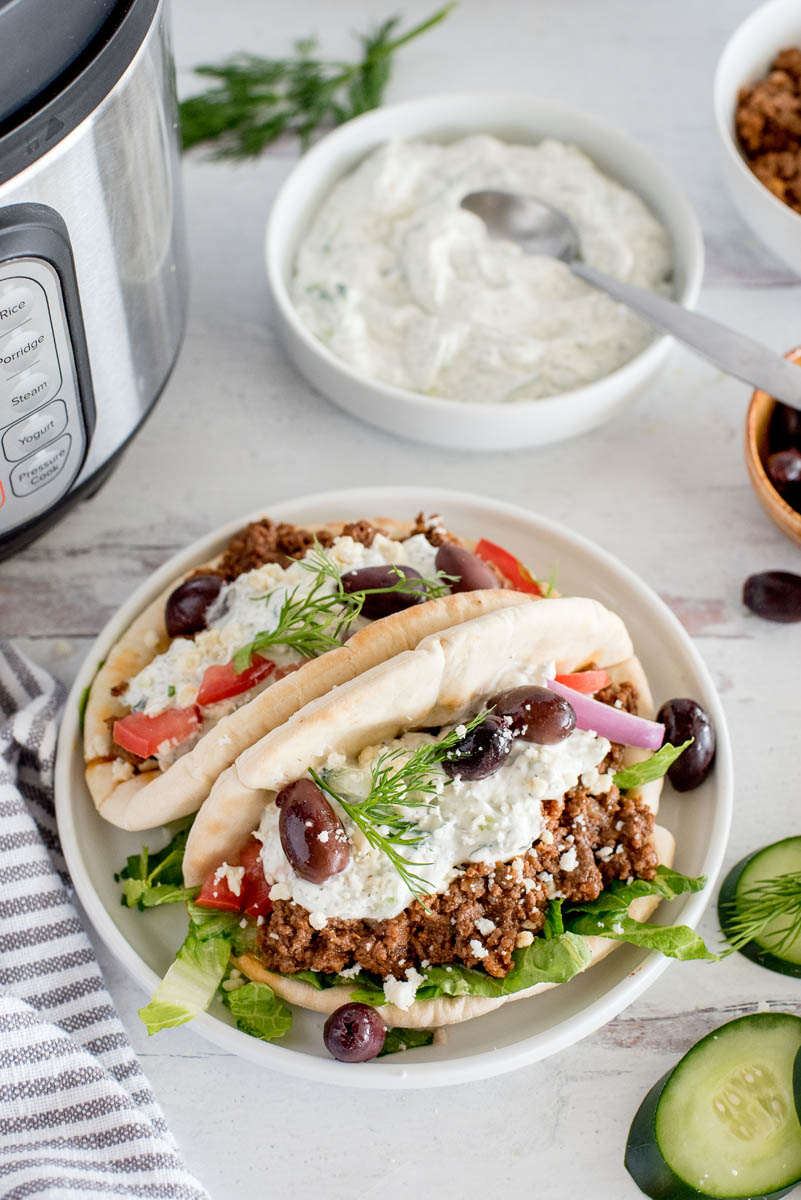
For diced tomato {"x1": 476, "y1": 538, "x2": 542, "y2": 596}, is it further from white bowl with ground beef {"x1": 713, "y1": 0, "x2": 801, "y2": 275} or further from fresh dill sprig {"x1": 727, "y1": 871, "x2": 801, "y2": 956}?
white bowl with ground beef {"x1": 713, "y1": 0, "x2": 801, "y2": 275}

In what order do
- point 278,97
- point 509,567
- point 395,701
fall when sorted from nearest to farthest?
point 395,701, point 509,567, point 278,97

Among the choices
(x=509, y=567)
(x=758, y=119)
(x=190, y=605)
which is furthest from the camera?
(x=758, y=119)

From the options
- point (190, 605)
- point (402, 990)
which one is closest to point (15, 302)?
point (190, 605)

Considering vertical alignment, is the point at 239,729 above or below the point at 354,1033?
above

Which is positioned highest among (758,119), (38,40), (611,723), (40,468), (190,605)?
(38,40)

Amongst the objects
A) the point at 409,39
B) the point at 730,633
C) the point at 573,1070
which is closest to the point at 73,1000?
the point at 573,1070

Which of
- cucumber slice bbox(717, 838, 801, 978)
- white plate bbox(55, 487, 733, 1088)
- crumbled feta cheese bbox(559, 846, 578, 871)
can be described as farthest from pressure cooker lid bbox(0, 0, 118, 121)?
cucumber slice bbox(717, 838, 801, 978)

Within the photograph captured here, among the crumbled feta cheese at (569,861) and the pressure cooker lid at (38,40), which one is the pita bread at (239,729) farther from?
the pressure cooker lid at (38,40)

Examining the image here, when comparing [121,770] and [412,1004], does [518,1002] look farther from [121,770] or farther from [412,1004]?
[121,770]
